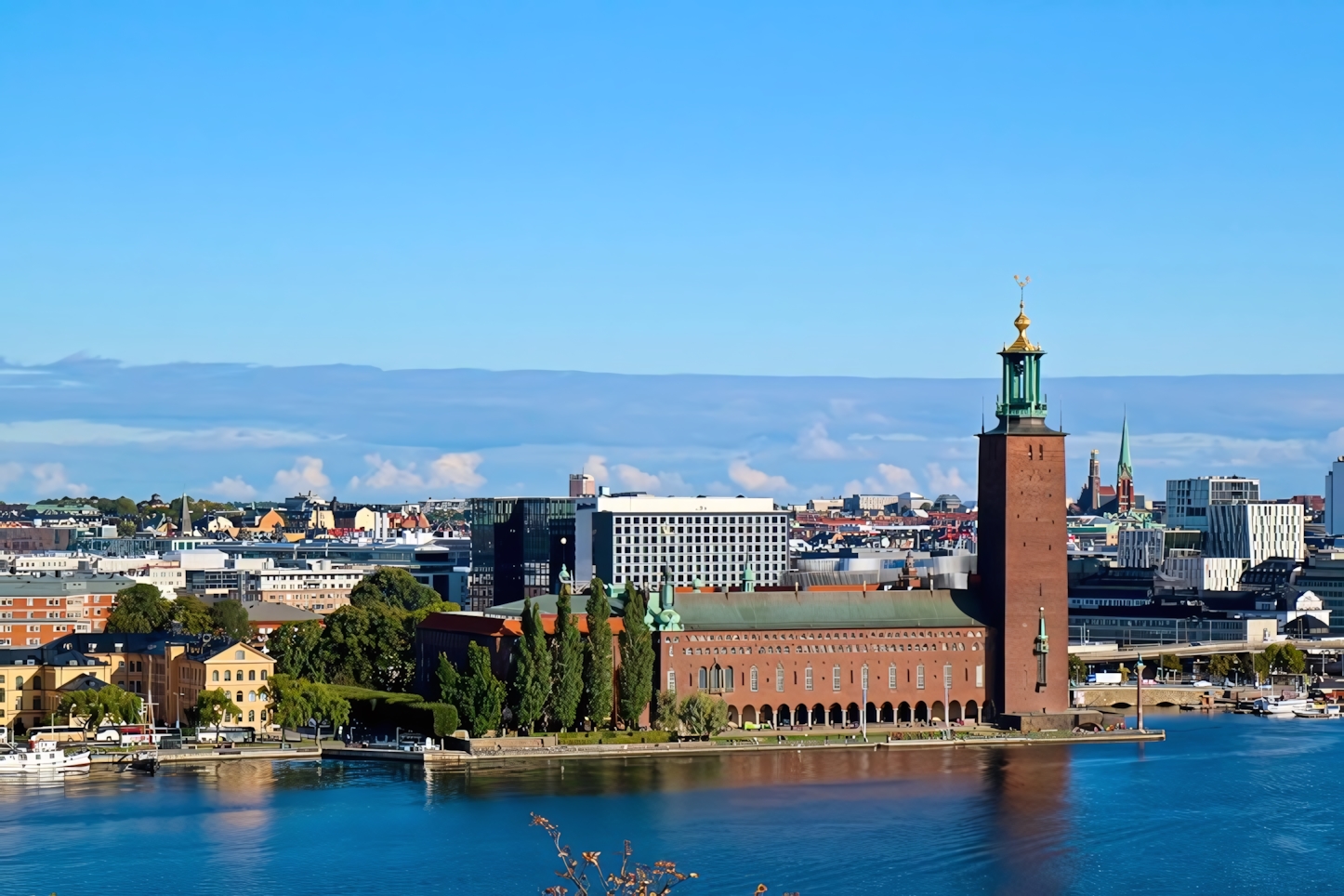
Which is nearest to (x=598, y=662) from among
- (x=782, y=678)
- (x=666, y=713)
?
(x=666, y=713)

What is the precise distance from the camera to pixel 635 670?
75.7 metres

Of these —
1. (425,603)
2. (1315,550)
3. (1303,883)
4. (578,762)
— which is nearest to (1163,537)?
(1315,550)

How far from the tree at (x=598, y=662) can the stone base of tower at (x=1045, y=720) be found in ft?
42.4

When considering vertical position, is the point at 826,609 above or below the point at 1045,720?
above

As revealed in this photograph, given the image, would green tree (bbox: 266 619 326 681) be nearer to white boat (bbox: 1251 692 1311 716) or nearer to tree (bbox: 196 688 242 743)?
tree (bbox: 196 688 242 743)

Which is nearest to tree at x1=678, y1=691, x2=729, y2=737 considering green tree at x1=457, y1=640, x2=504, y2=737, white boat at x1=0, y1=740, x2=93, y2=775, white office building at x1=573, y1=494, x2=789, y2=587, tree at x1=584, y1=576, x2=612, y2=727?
tree at x1=584, y1=576, x2=612, y2=727

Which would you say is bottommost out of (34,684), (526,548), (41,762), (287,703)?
(41,762)

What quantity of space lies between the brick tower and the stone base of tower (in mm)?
103

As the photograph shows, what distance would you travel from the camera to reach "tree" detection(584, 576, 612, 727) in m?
74.7

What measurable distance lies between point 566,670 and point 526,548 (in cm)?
5730

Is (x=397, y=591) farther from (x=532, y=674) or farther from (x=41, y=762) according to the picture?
(x=41, y=762)

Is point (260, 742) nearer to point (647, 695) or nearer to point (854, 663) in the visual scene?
point (647, 695)

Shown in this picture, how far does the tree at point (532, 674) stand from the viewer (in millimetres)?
73625

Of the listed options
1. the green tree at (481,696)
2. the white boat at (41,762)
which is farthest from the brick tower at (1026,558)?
the white boat at (41,762)
